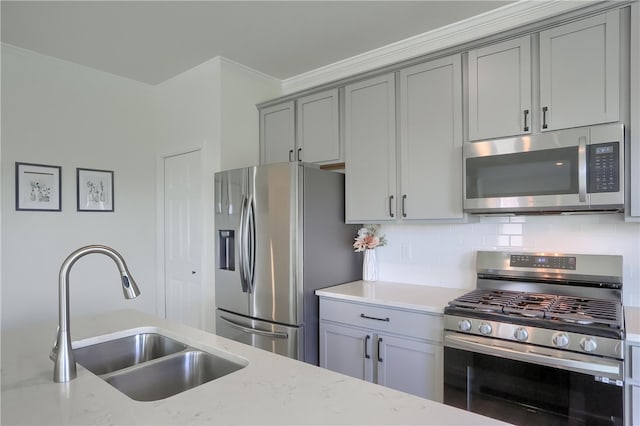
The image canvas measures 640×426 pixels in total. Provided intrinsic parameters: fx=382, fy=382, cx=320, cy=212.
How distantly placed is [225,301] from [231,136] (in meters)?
1.35

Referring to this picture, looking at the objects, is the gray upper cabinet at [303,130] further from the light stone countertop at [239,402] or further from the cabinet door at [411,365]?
the light stone countertop at [239,402]

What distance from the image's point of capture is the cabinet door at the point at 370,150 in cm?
261

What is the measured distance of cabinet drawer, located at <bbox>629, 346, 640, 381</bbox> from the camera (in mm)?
1545

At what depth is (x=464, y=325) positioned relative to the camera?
1.92 meters

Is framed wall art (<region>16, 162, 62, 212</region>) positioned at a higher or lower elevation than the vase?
higher

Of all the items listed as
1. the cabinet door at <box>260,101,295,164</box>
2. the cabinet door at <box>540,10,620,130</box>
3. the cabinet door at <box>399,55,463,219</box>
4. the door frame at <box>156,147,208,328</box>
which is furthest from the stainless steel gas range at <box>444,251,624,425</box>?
the door frame at <box>156,147,208,328</box>

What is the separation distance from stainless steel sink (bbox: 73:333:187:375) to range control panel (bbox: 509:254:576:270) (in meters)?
1.94

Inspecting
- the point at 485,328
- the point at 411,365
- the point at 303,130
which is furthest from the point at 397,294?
the point at 303,130

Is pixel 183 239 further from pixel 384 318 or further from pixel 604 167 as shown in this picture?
pixel 604 167

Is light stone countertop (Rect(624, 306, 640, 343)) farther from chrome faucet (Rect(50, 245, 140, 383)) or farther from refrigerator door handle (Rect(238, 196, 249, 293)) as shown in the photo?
refrigerator door handle (Rect(238, 196, 249, 293))

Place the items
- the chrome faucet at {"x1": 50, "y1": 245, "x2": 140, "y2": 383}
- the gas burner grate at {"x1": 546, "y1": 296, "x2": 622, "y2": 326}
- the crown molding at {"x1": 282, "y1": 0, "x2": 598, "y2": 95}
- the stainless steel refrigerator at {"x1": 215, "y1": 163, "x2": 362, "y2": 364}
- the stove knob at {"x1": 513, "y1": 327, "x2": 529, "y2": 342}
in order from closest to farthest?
the chrome faucet at {"x1": 50, "y1": 245, "x2": 140, "y2": 383} → the gas burner grate at {"x1": 546, "y1": 296, "x2": 622, "y2": 326} → the stove knob at {"x1": 513, "y1": 327, "x2": 529, "y2": 342} → the crown molding at {"x1": 282, "y1": 0, "x2": 598, "y2": 95} → the stainless steel refrigerator at {"x1": 215, "y1": 163, "x2": 362, "y2": 364}

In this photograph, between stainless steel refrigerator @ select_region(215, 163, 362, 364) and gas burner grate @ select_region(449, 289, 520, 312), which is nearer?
gas burner grate @ select_region(449, 289, 520, 312)

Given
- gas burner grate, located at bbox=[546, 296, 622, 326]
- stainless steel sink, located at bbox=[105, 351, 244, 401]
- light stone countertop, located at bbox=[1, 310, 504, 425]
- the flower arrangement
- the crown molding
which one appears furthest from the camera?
the flower arrangement

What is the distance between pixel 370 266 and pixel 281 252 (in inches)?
29.7
